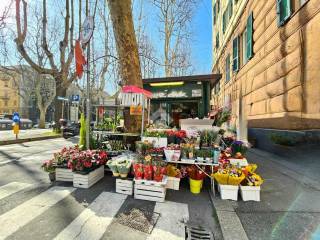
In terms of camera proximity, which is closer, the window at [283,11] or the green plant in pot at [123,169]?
the green plant in pot at [123,169]

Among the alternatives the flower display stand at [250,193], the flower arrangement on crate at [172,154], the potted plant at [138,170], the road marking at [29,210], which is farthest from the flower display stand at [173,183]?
the road marking at [29,210]

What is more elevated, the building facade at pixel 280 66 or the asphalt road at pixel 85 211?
the building facade at pixel 280 66

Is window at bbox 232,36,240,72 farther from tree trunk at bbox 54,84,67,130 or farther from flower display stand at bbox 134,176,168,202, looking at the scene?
tree trunk at bbox 54,84,67,130

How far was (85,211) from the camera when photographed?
3.39m

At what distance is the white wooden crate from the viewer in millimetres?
4652

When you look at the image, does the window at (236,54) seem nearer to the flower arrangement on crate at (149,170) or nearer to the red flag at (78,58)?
the red flag at (78,58)

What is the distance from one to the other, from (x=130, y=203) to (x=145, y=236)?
3.29 feet

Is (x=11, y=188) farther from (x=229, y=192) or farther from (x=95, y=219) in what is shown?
(x=229, y=192)

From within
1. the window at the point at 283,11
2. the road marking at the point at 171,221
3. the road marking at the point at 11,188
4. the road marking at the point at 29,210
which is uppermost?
the window at the point at 283,11

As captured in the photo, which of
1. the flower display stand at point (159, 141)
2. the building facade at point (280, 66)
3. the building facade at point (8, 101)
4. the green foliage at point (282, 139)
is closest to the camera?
the flower display stand at point (159, 141)

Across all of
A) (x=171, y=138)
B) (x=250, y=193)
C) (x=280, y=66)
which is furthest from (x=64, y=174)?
(x=280, y=66)

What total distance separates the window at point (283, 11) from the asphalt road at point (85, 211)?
598cm

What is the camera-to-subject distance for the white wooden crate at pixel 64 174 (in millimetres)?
4652

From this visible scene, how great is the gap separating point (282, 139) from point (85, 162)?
5.79 metres
